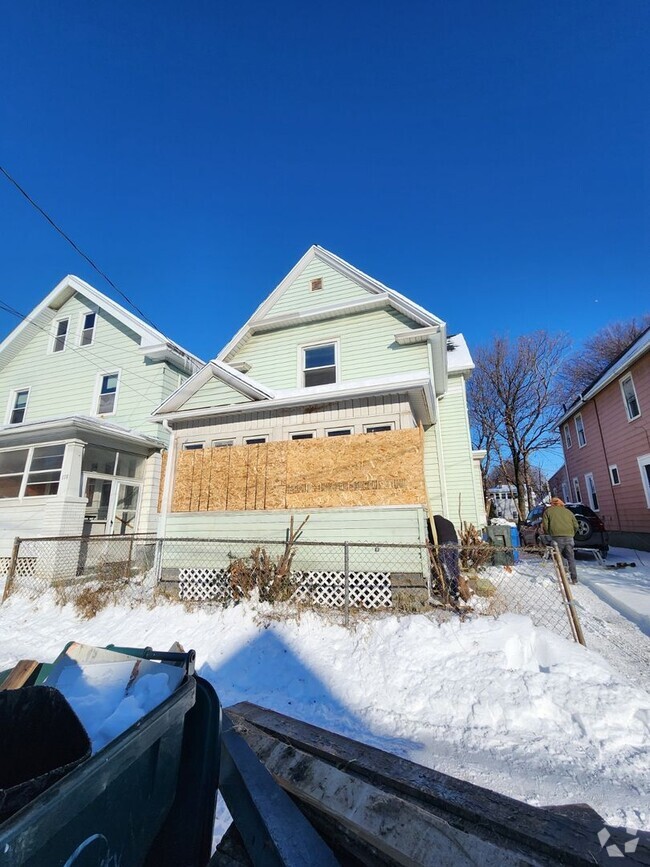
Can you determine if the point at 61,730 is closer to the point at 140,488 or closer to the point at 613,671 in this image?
the point at 613,671

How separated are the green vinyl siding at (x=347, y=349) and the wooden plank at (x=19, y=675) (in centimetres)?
1021

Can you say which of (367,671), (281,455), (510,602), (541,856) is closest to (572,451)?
(510,602)

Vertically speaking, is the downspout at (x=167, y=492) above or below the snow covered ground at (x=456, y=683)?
above

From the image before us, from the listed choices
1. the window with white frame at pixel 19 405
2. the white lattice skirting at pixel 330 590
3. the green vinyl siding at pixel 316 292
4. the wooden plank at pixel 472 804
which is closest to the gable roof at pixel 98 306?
the window with white frame at pixel 19 405

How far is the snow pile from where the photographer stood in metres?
2.98

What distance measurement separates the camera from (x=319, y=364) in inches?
477

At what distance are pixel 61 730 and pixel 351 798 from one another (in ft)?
3.77

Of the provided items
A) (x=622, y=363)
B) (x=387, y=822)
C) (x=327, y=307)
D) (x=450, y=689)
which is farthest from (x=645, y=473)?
(x=387, y=822)

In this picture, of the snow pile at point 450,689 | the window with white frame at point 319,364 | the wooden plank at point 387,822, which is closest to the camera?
the wooden plank at point 387,822

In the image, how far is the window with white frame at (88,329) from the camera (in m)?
15.3

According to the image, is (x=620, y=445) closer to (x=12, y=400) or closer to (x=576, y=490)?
(x=576, y=490)

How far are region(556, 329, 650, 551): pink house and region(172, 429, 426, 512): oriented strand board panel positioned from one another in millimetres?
11611

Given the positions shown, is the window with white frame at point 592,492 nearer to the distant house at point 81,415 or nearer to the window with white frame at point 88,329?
the distant house at point 81,415

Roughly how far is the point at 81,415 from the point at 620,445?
2165cm
